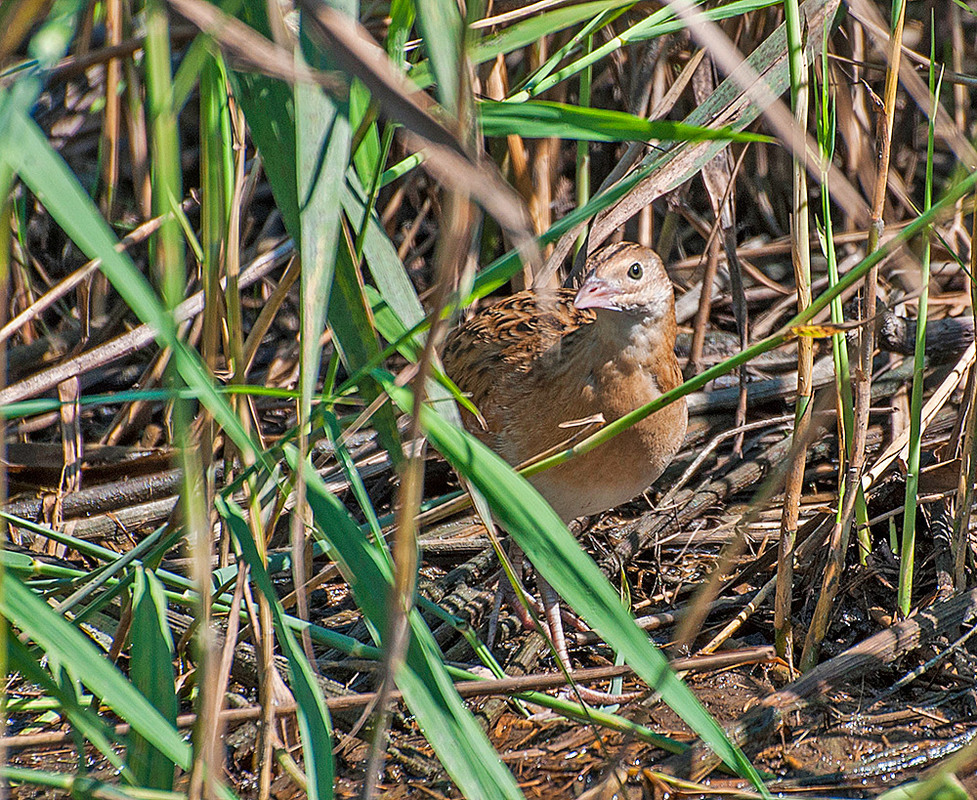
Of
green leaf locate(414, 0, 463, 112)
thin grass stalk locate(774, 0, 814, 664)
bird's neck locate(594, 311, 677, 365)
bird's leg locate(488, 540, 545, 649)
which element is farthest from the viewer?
bird's leg locate(488, 540, 545, 649)

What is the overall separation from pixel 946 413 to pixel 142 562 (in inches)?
112

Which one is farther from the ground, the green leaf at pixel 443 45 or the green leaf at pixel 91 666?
the green leaf at pixel 443 45

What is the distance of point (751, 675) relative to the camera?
3.02 m

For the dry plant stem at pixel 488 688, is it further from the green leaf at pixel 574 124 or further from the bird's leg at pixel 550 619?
the green leaf at pixel 574 124

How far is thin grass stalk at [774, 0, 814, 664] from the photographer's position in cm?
230

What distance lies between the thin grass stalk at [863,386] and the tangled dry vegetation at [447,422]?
0.04ft

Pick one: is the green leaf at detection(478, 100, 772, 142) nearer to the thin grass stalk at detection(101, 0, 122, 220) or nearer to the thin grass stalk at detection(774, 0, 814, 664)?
the thin grass stalk at detection(774, 0, 814, 664)

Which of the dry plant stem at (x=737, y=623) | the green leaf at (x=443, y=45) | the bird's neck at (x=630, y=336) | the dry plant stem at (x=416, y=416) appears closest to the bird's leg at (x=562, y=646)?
the dry plant stem at (x=737, y=623)

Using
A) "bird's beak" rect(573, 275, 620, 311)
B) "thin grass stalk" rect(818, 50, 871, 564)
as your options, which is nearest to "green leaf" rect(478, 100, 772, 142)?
"thin grass stalk" rect(818, 50, 871, 564)

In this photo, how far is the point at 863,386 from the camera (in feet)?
8.59

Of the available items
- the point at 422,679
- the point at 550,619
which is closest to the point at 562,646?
the point at 550,619

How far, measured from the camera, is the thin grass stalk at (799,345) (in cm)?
230

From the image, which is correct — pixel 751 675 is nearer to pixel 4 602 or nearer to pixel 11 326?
pixel 4 602

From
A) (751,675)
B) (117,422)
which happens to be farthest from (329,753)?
(117,422)
